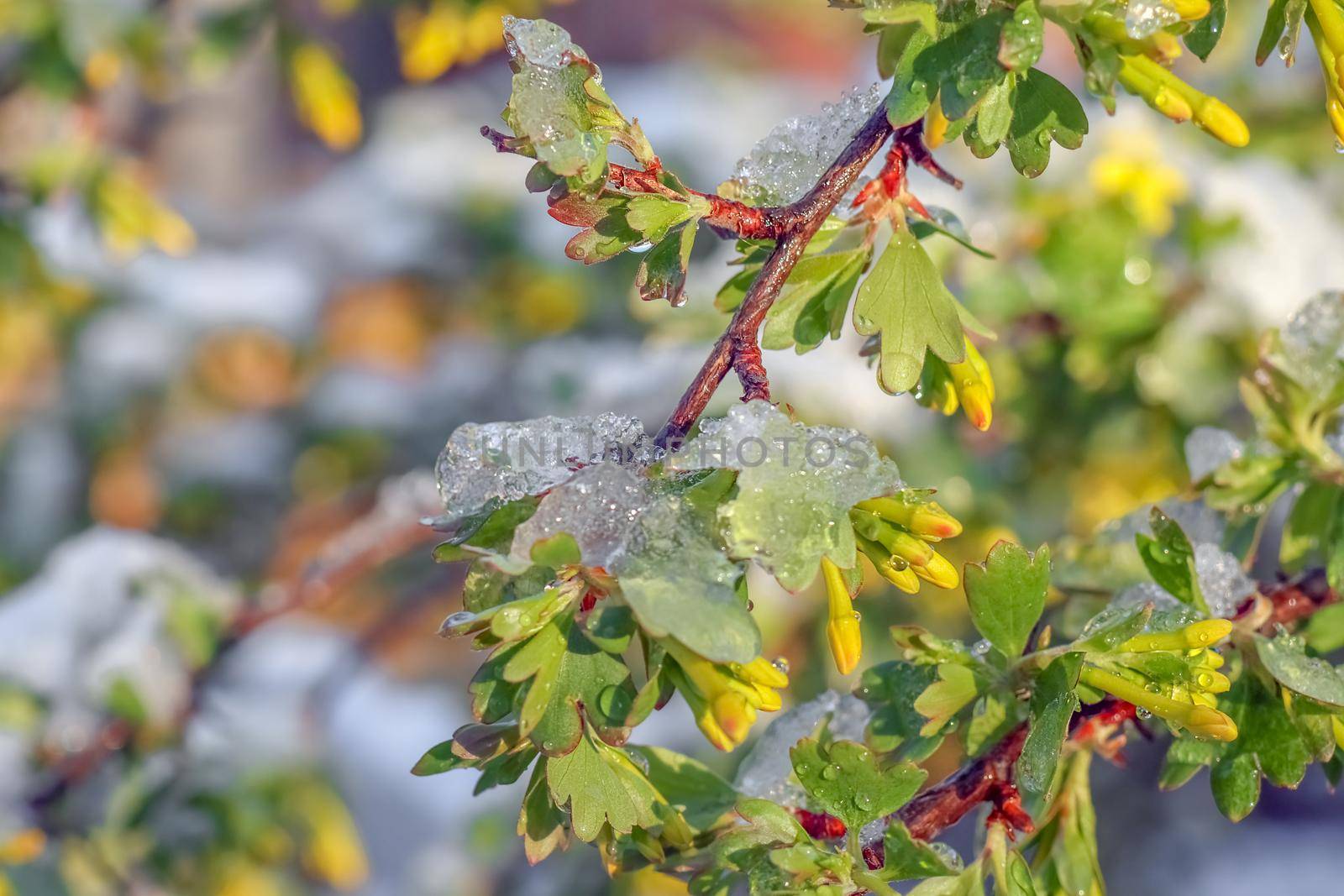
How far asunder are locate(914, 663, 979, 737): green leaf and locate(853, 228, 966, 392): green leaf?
0.12 m

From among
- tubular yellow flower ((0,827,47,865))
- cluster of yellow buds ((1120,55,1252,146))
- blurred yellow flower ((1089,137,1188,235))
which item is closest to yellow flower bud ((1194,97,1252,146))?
cluster of yellow buds ((1120,55,1252,146))

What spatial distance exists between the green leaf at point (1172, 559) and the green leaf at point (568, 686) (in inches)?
10.6

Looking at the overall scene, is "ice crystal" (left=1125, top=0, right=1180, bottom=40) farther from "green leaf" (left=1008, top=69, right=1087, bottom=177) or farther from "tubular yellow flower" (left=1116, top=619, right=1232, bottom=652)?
"tubular yellow flower" (left=1116, top=619, right=1232, bottom=652)

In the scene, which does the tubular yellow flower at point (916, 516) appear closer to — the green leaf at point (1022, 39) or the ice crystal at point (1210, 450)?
the green leaf at point (1022, 39)

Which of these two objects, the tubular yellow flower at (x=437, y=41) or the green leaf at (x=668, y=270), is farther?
the tubular yellow flower at (x=437, y=41)

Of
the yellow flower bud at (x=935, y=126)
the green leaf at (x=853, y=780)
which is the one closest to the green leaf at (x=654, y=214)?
the yellow flower bud at (x=935, y=126)

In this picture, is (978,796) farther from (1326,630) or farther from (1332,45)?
(1332,45)

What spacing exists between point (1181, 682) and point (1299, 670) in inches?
3.7

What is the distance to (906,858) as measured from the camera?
0.45 m

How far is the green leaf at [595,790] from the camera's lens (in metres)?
0.42

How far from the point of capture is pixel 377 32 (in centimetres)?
295

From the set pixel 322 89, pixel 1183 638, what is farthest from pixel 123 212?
pixel 1183 638

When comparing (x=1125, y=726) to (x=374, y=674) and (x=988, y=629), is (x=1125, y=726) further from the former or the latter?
(x=374, y=674)

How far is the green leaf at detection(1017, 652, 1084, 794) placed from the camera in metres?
0.43
